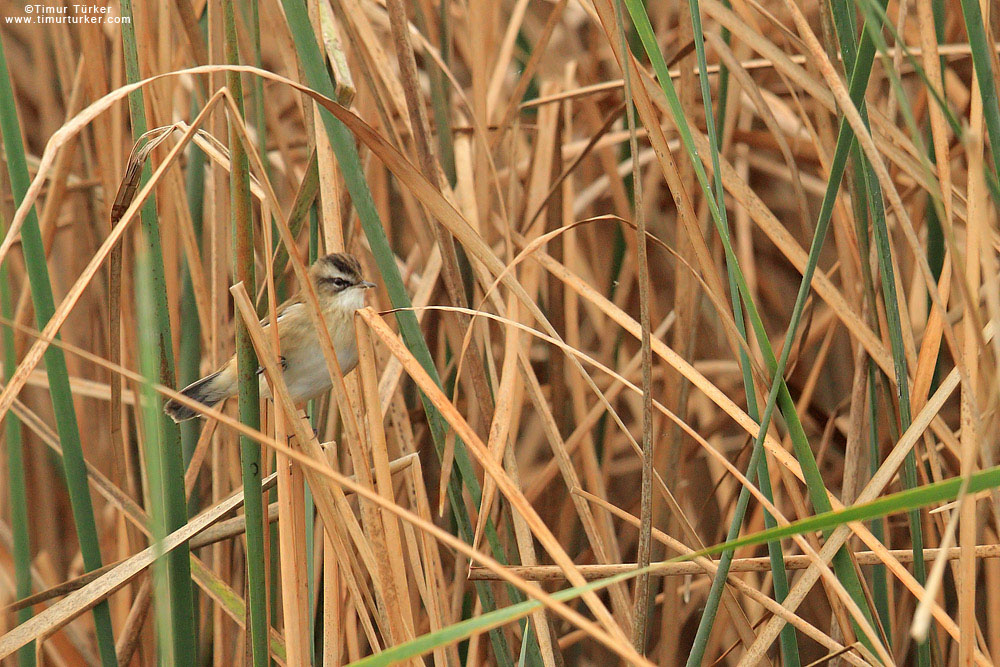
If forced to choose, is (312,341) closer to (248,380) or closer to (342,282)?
(342,282)

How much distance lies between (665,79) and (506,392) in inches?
18.9

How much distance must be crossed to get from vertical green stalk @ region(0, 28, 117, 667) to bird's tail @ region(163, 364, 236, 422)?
44cm

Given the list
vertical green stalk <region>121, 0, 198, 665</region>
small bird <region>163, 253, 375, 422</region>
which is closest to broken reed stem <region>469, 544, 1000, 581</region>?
vertical green stalk <region>121, 0, 198, 665</region>

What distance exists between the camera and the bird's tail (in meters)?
1.75

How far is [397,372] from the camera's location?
1.91 meters

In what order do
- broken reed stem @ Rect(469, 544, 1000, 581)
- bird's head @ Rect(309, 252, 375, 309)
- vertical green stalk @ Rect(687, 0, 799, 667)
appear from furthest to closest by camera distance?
bird's head @ Rect(309, 252, 375, 309) → broken reed stem @ Rect(469, 544, 1000, 581) → vertical green stalk @ Rect(687, 0, 799, 667)

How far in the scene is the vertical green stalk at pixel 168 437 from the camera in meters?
1.27

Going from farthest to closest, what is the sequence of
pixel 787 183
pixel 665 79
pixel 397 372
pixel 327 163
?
pixel 787 183 < pixel 397 372 < pixel 327 163 < pixel 665 79

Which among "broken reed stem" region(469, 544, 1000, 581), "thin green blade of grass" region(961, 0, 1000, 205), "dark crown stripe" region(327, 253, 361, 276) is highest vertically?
"thin green blade of grass" region(961, 0, 1000, 205)

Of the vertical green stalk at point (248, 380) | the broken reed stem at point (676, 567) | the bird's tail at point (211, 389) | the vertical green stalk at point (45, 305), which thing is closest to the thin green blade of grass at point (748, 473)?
the broken reed stem at point (676, 567)

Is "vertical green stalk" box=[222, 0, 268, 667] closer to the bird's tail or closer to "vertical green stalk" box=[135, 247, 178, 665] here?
"vertical green stalk" box=[135, 247, 178, 665]

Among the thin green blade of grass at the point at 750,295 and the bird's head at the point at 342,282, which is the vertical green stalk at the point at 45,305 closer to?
A: the bird's head at the point at 342,282

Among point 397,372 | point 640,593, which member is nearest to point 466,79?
point 397,372

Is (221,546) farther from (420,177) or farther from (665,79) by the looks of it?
(665,79)
